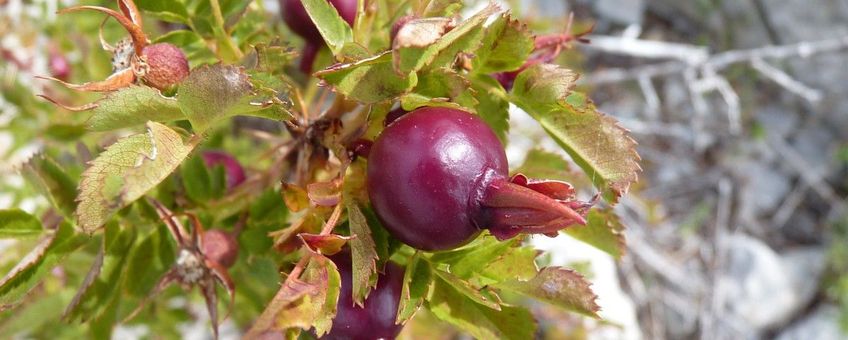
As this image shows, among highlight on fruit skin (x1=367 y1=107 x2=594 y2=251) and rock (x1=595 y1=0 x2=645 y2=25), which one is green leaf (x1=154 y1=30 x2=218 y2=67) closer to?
highlight on fruit skin (x1=367 y1=107 x2=594 y2=251)

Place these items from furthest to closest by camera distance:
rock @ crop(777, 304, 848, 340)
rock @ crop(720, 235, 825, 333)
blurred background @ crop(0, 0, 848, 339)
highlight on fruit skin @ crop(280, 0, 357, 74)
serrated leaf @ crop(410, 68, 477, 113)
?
rock @ crop(720, 235, 825, 333) → rock @ crop(777, 304, 848, 340) → blurred background @ crop(0, 0, 848, 339) → highlight on fruit skin @ crop(280, 0, 357, 74) → serrated leaf @ crop(410, 68, 477, 113)

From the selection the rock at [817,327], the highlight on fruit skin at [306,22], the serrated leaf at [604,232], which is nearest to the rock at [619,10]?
the rock at [817,327]

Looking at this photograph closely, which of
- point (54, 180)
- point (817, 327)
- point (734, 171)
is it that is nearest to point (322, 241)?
point (54, 180)

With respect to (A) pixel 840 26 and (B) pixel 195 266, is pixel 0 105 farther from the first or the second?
(A) pixel 840 26

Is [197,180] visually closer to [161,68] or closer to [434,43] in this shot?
[161,68]

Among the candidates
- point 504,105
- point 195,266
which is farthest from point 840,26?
point 195,266

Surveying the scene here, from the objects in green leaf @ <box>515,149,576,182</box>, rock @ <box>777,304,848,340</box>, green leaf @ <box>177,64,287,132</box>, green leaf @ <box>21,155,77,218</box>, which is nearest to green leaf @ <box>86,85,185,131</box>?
green leaf @ <box>177,64,287,132</box>
